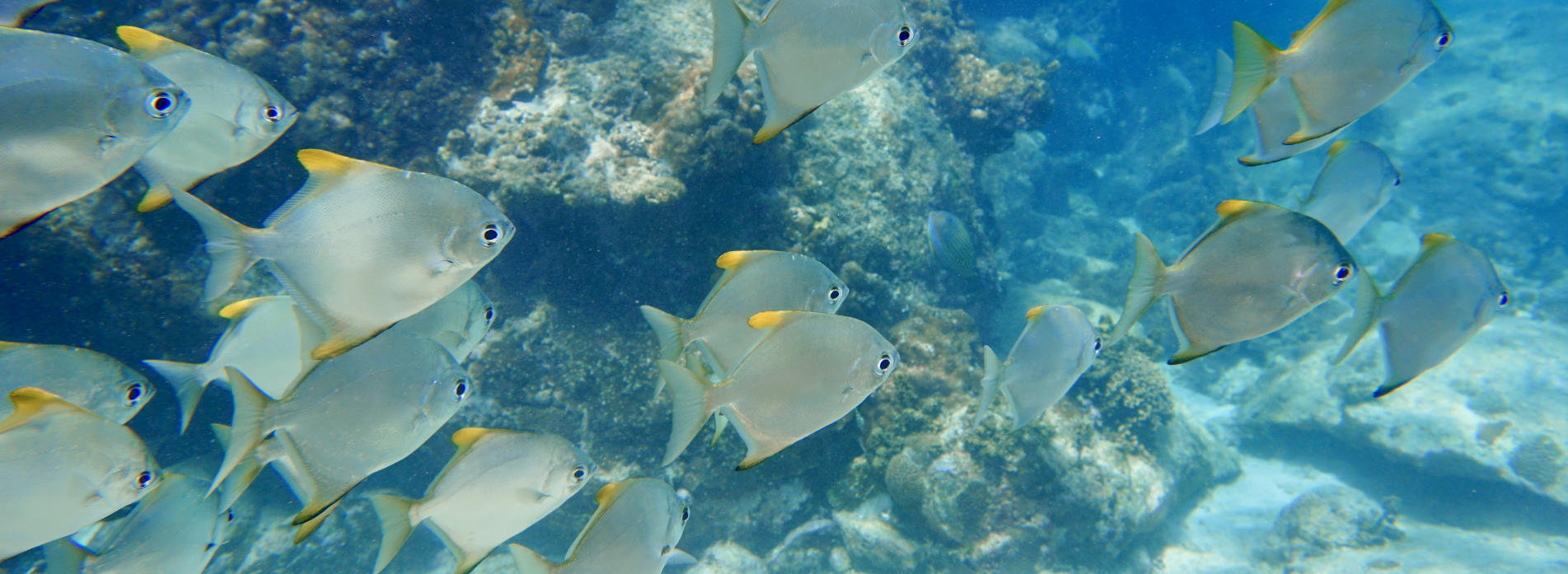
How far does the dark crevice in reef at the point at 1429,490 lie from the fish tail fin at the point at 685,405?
1138 cm

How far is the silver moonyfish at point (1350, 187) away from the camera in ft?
10.7

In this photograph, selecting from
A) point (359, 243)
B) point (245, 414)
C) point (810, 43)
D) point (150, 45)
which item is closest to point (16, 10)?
point (150, 45)

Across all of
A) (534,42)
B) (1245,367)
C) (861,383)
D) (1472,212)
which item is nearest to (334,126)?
(534,42)

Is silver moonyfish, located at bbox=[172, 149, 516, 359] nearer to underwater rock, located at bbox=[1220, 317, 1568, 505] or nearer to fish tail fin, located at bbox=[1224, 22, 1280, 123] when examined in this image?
fish tail fin, located at bbox=[1224, 22, 1280, 123]

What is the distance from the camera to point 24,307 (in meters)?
4.20

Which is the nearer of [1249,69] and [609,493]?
[1249,69]

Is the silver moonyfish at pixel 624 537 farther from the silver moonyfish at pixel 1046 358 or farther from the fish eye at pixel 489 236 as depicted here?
the silver moonyfish at pixel 1046 358

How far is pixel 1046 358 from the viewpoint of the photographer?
131 inches

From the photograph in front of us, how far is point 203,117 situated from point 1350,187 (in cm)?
627

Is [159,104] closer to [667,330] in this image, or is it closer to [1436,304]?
[667,330]

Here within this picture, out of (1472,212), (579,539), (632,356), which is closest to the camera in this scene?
(579,539)

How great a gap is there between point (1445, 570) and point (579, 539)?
10.2 meters

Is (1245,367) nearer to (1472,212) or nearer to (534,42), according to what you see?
(1472,212)

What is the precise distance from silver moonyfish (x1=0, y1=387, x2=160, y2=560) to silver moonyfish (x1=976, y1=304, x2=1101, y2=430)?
13.9 ft
